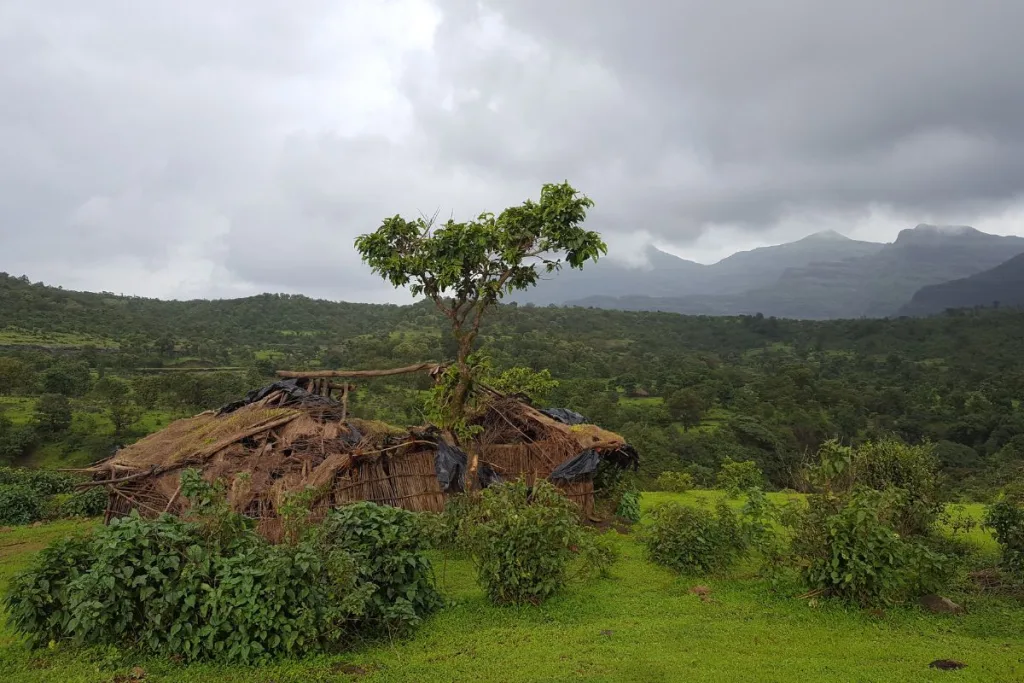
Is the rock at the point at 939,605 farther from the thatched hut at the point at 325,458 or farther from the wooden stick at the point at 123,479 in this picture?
the wooden stick at the point at 123,479

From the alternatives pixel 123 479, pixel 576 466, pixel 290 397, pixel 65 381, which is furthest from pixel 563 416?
pixel 65 381

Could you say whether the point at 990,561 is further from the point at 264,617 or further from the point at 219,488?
the point at 219,488

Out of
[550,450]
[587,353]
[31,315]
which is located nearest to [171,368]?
[31,315]

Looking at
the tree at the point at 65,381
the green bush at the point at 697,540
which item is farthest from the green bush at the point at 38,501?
the tree at the point at 65,381

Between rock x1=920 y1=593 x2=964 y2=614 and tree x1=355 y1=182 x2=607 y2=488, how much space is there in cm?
692

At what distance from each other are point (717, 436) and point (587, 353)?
28.1 meters

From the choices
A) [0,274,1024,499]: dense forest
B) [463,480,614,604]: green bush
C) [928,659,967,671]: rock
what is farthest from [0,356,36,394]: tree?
[928,659,967,671]: rock

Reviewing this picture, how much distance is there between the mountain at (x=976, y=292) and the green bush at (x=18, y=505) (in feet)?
646

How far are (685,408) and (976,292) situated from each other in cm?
17451

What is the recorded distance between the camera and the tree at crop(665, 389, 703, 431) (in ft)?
152

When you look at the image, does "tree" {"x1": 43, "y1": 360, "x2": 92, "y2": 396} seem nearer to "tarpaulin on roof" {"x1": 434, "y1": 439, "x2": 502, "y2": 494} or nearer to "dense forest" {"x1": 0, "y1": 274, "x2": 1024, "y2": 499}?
"dense forest" {"x1": 0, "y1": 274, "x2": 1024, "y2": 499}

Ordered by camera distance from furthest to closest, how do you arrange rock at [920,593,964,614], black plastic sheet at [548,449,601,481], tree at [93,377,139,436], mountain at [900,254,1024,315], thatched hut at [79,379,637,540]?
mountain at [900,254,1024,315] < tree at [93,377,139,436] < black plastic sheet at [548,449,601,481] < thatched hut at [79,379,637,540] < rock at [920,593,964,614]

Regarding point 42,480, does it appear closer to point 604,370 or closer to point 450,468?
point 450,468

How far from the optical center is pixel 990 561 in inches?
370
